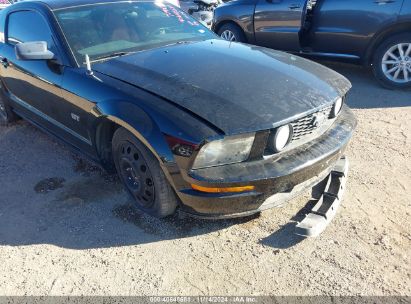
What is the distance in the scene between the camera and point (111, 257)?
254 cm

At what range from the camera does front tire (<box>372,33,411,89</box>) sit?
5.09 meters

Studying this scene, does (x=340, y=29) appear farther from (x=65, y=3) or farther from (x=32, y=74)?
(x=32, y=74)

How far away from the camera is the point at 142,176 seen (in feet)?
8.95

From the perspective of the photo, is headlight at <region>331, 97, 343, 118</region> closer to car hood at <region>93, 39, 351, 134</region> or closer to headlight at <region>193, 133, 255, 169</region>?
car hood at <region>93, 39, 351, 134</region>

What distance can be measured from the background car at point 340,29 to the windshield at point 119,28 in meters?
2.65

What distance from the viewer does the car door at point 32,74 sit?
10.6ft

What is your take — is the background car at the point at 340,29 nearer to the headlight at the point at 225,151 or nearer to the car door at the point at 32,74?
the car door at the point at 32,74

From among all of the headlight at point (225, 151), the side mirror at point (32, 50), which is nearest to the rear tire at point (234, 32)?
the side mirror at point (32, 50)

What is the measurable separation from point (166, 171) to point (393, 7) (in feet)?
14.4

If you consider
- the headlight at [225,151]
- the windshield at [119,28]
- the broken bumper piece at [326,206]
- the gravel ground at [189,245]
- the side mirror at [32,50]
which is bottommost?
the gravel ground at [189,245]

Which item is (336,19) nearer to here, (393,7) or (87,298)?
(393,7)

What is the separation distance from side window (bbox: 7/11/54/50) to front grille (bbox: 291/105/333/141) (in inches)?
87.4

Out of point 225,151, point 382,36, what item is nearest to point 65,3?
point 225,151

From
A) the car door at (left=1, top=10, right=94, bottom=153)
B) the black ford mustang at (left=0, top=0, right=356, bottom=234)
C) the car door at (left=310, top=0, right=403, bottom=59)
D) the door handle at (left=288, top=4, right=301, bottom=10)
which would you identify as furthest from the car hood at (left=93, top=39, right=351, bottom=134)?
the door handle at (left=288, top=4, right=301, bottom=10)
